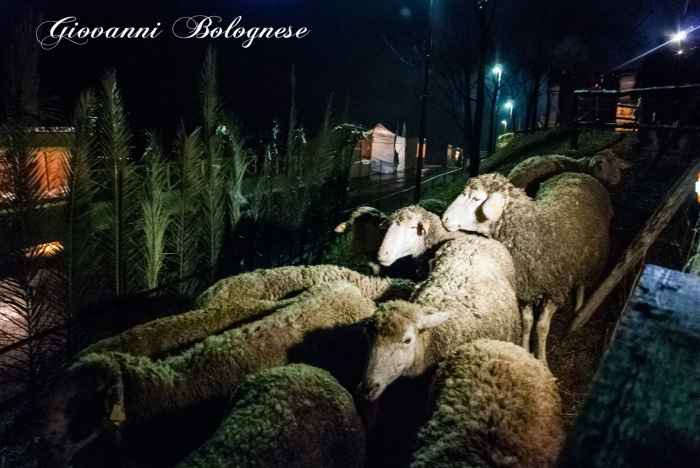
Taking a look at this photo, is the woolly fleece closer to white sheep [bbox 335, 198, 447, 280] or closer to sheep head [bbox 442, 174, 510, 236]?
sheep head [bbox 442, 174, 510, 236]

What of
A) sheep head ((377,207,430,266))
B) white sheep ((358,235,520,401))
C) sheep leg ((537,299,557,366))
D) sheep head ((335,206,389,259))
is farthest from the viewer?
sheep head ((335,206,389,259))

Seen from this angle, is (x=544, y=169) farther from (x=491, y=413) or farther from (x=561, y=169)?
(x=491, y=413)

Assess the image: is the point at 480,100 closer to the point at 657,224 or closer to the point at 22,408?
the point at 657,224

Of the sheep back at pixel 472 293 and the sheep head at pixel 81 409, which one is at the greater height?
the sheep back at pixel 472 293

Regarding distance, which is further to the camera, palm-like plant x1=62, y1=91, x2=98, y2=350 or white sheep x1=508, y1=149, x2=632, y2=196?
white sheep x1=508, y1=149, x2=632, y2=196

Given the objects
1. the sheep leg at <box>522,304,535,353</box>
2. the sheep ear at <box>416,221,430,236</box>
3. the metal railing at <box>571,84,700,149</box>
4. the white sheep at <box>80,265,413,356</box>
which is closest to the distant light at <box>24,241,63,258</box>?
the white sheep at <box>80,265,413,356</box>


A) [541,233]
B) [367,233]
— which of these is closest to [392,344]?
[541,233]

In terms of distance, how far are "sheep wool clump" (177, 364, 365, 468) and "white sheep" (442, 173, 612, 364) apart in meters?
2.63

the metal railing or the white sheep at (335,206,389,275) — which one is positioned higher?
the metal railing

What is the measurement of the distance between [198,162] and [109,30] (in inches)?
384

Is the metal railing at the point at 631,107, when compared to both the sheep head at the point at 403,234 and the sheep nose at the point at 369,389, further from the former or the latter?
the sheep nose at the point at 369,389

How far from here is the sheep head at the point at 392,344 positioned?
2.96 meters

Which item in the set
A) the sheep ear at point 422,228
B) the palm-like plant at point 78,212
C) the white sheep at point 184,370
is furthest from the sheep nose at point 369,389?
the palm-like plant at point 78,212

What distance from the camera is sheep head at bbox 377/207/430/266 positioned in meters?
5.30
